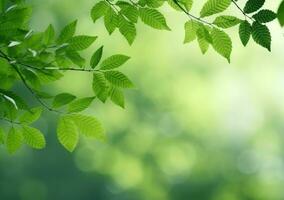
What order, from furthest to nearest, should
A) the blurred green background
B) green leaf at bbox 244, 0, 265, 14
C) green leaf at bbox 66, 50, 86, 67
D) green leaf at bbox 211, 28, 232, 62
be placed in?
the blurred green background < green leaf at bbox 66, 50, 86, 67 < green leaf at bbox 211, 28, 232, 62 < green leaf at bbox 244, 0, 265, 14

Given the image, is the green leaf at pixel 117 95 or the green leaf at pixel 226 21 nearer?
the green leaf at pixel 226 21

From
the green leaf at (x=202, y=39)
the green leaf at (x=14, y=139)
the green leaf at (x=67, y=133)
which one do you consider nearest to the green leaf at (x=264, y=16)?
the green leaf at (x=202, y=39)

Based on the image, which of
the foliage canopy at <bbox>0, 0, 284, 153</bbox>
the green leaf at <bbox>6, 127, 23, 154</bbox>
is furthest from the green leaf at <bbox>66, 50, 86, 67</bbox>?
the green leaf at <bbox>6, 127, 23, 154</bbox>

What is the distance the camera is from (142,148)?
11102 mm

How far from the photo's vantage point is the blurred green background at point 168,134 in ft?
34.4

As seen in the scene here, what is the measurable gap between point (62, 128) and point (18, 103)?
0.42 ft

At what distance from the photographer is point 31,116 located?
1.42 metres

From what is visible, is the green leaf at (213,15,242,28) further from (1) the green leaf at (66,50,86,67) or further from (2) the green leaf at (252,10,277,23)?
(1) the green leaf at (66,50,86,67)

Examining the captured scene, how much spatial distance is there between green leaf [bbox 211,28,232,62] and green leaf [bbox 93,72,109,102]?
0.28 meters

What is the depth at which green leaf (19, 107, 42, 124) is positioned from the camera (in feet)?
4.65

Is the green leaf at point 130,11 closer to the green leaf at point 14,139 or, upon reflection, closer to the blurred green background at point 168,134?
the green leaf at point 14,139

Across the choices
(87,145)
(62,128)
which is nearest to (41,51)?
(62,128)

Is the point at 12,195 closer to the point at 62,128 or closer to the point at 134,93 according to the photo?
the point at 134,93

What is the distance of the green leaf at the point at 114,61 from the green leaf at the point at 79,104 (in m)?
0.09
